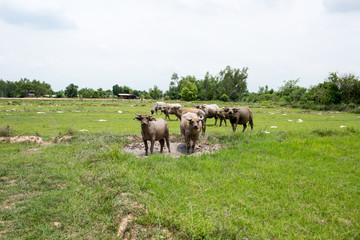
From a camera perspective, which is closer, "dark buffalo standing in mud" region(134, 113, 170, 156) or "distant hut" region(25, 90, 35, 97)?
"dark buffalo standing in mud" region(134, 113, 170, 156)

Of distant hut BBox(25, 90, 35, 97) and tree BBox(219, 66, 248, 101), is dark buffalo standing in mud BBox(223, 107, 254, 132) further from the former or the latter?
distant hut BBox(25, 90, 35, 97)

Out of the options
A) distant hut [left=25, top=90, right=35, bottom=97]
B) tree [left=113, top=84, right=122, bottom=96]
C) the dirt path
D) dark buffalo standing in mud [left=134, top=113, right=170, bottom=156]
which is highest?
tree [left=113, top=84, right=122, bottom=96]

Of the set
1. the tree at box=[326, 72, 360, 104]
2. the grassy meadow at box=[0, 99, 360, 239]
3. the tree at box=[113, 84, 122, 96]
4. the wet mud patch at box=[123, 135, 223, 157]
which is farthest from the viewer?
the tree at box=[113, 84, 122, 96]

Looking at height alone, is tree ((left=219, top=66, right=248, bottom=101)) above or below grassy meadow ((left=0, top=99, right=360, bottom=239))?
above

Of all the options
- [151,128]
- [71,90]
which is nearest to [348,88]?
[151,128]

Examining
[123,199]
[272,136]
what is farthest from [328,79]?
[123,199]

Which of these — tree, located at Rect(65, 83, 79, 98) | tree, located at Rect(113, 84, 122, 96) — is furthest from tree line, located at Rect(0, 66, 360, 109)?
tree, located at Rect(113, 84, 122, 96)

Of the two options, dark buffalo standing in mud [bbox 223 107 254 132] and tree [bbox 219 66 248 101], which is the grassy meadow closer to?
dark buffalo standing in mud [bbox 223 107 254 132]

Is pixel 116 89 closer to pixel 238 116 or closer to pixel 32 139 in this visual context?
pixel 32 139

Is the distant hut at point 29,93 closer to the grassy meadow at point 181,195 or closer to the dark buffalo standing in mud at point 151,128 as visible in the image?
the grassy meadow at point 181,195

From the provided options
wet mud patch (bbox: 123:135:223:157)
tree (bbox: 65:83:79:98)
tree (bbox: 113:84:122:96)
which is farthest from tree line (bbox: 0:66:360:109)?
wet mud patch (bbox: 123:135:223:157)

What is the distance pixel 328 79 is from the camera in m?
39.8

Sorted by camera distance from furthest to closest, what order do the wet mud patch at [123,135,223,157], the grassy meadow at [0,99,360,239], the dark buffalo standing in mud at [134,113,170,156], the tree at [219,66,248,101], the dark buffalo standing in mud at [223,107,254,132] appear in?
the tree at [219,66,248,101], the dark buffalo standing in mud at [223,107,254,132], the wet mud patch at [123,135,223,157], the dark buffalo standing in mud at [134,113,170,156], the grassy meadow at [0,99,360,239]

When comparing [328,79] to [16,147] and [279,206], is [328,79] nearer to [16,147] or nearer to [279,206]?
[279,206]
